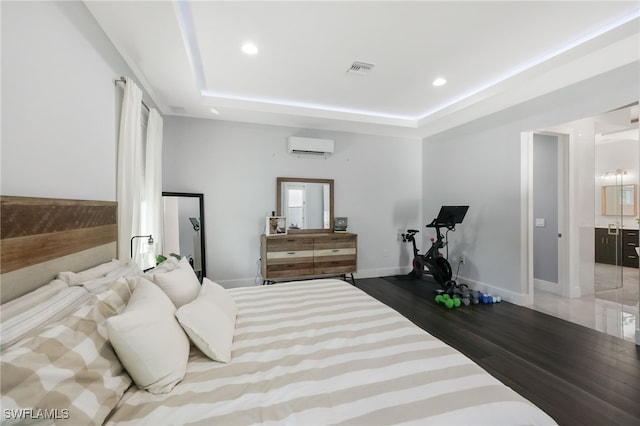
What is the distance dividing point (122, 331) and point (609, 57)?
159 inches

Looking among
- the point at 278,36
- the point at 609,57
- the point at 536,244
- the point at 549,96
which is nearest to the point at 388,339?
the point at 278,36

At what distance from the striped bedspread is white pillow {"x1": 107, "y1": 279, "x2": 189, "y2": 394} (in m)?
0.05

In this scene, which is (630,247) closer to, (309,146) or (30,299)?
(309,146)

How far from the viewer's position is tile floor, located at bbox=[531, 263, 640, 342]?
2.80 m

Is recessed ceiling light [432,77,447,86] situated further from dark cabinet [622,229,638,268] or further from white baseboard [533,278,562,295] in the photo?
dark cabinet [622,229,638,268]

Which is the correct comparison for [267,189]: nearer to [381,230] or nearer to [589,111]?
[381,230]

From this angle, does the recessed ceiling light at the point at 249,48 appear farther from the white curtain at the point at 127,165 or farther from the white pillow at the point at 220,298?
the white pillow at the point at 220,298

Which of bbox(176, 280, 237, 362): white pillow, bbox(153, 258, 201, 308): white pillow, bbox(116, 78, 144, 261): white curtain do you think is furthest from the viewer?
bbox(116, 78, 144, 261): white curtain

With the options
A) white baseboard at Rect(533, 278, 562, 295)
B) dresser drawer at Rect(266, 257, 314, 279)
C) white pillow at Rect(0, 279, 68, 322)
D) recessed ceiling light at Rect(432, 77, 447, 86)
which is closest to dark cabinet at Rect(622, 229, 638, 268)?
white baseboard at Rect(533, 278, 562, 295)

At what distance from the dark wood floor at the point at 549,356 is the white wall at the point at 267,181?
1718mm

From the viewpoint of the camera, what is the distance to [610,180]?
18.4 feet

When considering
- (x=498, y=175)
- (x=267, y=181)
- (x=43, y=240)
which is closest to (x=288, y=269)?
(x=267, y=181)

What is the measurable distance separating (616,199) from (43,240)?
27.8 feet

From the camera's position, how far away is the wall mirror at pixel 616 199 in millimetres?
5375
